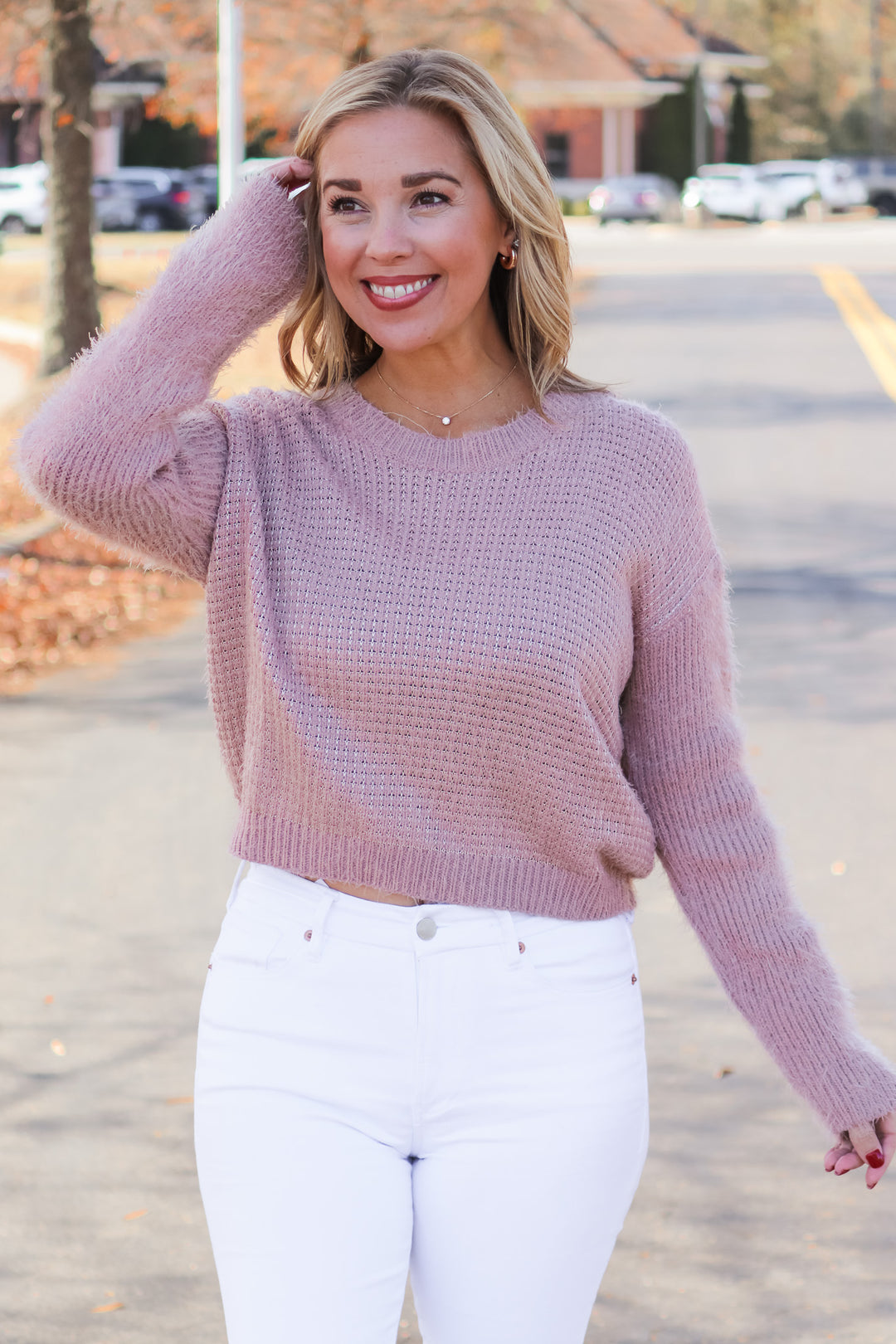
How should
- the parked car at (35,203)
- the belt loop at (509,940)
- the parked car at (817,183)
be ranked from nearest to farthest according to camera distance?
the belt loop at (509,940) < the parked car at (35,203) < the parked car at (817,183)

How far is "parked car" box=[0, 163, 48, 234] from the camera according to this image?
131 feet

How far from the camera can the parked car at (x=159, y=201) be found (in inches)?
1580

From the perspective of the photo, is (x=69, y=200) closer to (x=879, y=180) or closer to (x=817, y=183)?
(x=817, y=183)

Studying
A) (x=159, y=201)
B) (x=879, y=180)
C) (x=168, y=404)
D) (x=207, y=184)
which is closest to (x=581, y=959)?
(x=168, y=404)

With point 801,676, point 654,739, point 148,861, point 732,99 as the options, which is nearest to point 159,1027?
point 148,861

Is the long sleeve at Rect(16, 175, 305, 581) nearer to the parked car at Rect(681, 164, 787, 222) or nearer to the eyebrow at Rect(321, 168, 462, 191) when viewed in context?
the eyebrow at Rect(321, 168, 462, 191)

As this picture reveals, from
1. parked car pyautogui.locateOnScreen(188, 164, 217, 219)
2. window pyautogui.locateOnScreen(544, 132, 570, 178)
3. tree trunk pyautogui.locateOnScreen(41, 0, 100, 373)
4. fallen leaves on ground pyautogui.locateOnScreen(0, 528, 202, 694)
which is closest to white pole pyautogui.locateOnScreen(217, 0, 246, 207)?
tree trunk pyautogui.locateOnScreen(41, 0, 100, 373)

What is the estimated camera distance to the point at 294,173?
7.86 ft

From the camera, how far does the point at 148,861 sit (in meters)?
5.46

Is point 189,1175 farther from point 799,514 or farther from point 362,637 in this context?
point 799,514

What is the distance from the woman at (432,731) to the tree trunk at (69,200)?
12.6 m

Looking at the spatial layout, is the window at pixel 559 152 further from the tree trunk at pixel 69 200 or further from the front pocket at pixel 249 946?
the front pocket at pixel 249 946

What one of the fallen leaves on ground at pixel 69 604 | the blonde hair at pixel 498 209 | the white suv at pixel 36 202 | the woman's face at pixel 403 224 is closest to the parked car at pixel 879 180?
the white suv at pixel 36 202

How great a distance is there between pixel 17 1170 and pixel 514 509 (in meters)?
2.20
